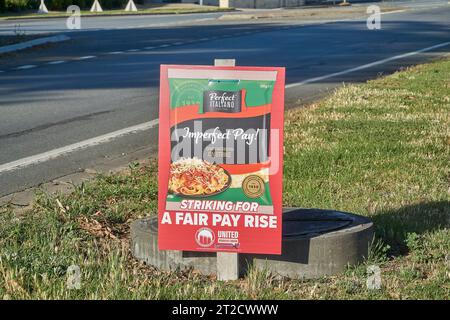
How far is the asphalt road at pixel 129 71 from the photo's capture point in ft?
33.0

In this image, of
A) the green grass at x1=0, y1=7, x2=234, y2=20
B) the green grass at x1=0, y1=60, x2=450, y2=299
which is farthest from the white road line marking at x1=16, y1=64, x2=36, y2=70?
the green grass at x1=0, y1=7, x2=234, y2=20

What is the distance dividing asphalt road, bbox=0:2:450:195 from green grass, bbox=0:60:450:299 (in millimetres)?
1398

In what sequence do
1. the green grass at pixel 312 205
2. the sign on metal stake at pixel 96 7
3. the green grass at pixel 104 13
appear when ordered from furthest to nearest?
the sign on metal stake at pixel 96 7
the green grass at pixel 104 13
the green grass at pixel 312 205

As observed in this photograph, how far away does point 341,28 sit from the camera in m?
31.8

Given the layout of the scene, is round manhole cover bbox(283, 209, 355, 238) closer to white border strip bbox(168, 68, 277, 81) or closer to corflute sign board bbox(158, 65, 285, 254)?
corflute sign board bbox(158, 65, 285, 254)

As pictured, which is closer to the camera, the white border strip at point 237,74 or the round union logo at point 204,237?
the white border strip at point 237,74

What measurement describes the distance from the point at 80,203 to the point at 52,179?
1469 millimetres

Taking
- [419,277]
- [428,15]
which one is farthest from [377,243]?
[428,15]

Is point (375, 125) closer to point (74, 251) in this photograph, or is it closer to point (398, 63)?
point (74, 251)

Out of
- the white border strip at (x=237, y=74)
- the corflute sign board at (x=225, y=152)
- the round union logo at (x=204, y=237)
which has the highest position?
the white border strip at (x=237, y=74)

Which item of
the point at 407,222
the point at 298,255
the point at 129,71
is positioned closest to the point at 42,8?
the point at 129,71

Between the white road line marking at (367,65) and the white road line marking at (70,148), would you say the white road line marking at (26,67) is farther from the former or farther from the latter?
the white road line marking at (70,148)

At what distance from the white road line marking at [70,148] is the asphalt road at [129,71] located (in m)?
0.01

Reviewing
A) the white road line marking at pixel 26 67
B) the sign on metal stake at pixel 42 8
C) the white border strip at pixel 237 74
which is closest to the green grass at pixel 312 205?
the white border strip at pixel 237 74
